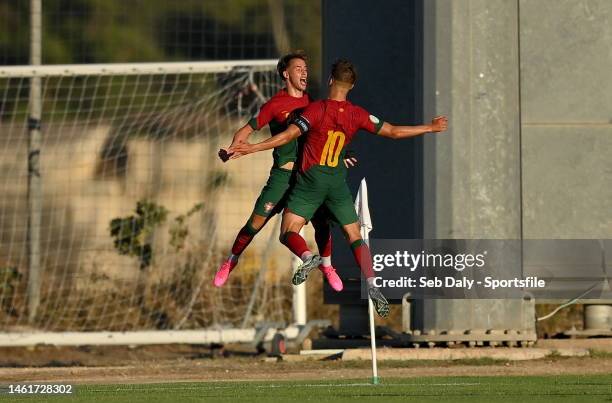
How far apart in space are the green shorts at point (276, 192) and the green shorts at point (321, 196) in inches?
8.5

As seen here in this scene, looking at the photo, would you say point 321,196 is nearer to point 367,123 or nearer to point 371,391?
point 367,123

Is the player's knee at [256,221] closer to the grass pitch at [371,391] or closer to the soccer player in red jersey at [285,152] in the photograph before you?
the soccer player in red jersey at [285,152]

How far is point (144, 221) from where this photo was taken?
24906 millimetres

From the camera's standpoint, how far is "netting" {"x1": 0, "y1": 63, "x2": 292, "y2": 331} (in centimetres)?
2314

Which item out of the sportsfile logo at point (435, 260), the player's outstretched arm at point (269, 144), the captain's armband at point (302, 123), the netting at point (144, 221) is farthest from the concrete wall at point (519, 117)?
the netting at point (144, 221)

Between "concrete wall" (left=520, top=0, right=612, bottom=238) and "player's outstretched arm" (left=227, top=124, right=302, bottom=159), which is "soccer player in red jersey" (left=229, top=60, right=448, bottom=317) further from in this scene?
"concrete wall" (left=520, top=0, right=612, bottom=238)

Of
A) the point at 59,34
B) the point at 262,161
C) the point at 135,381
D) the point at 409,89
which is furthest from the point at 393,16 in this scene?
the point at 59,34

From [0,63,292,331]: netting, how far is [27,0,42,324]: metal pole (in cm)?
33

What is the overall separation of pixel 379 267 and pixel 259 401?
238 inches

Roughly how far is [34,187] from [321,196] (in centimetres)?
968

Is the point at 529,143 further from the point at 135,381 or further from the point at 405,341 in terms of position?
the point at 135,381

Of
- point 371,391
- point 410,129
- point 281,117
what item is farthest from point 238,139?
point 371,391

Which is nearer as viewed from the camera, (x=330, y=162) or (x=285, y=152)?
(x=330, y=162)

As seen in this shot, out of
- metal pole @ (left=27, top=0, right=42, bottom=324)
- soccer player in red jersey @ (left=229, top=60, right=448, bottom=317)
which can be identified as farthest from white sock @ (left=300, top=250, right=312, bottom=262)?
metal pole @ (left=27, top=0, right=42, bottom=324)
